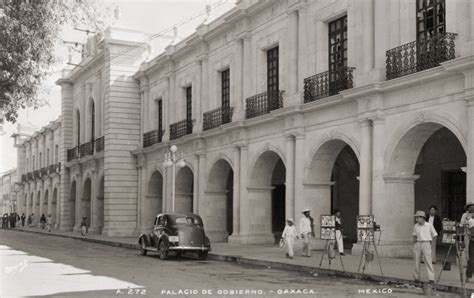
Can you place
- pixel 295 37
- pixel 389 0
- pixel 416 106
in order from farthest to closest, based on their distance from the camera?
pixel 295 37
pixel 389 0
pixel 416 106

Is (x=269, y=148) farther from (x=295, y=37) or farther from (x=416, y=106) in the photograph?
(x=416, y=106)

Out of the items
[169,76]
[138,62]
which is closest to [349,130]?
[169,76]

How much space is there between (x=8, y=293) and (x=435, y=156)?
16108mm

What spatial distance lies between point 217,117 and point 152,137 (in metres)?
7.82

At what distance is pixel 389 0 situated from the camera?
723 inches

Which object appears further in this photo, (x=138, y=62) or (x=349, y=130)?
(x=138, y=62)

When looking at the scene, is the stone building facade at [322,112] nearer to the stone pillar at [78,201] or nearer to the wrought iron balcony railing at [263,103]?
the wrought iron balcony railing at [263,103]

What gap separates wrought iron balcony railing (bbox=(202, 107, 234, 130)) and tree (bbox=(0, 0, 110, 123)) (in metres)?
12.3

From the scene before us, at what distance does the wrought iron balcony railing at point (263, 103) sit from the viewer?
917 inches

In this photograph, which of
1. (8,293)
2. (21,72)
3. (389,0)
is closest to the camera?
(8,293)

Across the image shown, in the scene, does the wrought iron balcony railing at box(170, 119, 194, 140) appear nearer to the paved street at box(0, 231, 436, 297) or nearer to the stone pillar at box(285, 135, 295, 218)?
the stone pillar at box(285, 135, 295, 218)

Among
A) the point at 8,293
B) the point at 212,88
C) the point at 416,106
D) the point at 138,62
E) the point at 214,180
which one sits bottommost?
the point at 8,293

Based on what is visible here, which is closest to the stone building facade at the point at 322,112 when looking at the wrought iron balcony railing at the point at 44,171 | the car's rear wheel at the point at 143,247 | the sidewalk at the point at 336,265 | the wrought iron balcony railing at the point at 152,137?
the wrought iron balcony railing at the point at 152,137

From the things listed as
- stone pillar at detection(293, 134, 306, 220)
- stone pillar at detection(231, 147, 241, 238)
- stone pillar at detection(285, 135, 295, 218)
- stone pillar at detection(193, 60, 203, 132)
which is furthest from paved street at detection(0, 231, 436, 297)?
stone pillar at detection(193, 60, 203, 132)
